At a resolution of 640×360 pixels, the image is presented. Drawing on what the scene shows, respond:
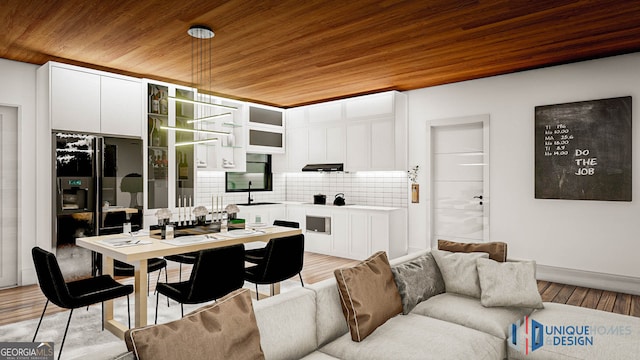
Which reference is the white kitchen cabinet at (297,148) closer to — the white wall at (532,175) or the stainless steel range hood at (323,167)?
the stainless steel range hood at (323,167)

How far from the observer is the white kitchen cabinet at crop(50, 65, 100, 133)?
4.45m

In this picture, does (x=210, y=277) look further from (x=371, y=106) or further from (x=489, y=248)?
(x=371, y=106)

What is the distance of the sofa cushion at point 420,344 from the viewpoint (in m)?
1.98

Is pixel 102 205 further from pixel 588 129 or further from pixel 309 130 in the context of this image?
pixel 588 129

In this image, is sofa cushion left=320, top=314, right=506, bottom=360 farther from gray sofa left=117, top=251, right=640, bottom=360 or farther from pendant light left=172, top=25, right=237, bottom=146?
pendant light left=172, top=25, right=237, bottom=146

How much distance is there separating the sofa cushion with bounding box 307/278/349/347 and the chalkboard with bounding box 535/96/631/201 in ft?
12.1

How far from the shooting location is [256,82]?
5570 millimetres

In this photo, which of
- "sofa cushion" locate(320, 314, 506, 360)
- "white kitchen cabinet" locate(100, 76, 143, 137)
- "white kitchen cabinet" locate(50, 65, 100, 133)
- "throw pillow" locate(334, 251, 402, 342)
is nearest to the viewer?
"sofa cushion" locate(320, 314, 506, 360)

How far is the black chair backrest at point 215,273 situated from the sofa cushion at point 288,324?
3.19 feet

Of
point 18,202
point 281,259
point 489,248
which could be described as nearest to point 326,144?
point 281,259

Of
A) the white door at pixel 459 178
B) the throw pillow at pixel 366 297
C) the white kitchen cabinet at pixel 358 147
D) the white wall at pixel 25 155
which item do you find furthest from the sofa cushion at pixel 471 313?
the white wall at pixel 25 155

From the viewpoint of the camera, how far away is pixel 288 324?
1.98 m


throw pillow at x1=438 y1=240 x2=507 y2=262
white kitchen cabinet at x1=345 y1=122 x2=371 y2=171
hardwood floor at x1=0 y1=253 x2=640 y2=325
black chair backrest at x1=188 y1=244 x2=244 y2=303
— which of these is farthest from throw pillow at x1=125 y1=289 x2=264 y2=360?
white kitchen cabinet at x1=345 y1=122 x2=371 y2=171

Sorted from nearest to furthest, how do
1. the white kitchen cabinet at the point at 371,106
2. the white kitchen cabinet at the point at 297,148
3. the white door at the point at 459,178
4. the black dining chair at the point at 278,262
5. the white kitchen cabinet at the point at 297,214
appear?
the black dining chair at the point at 278,262 < the white door at the point at 459,178 < the white kitchen cabinet at the point at 371,106 < the white kitchen cabinet at the point at 297,214 < the white kitchen cabinet at the point at 297,148
